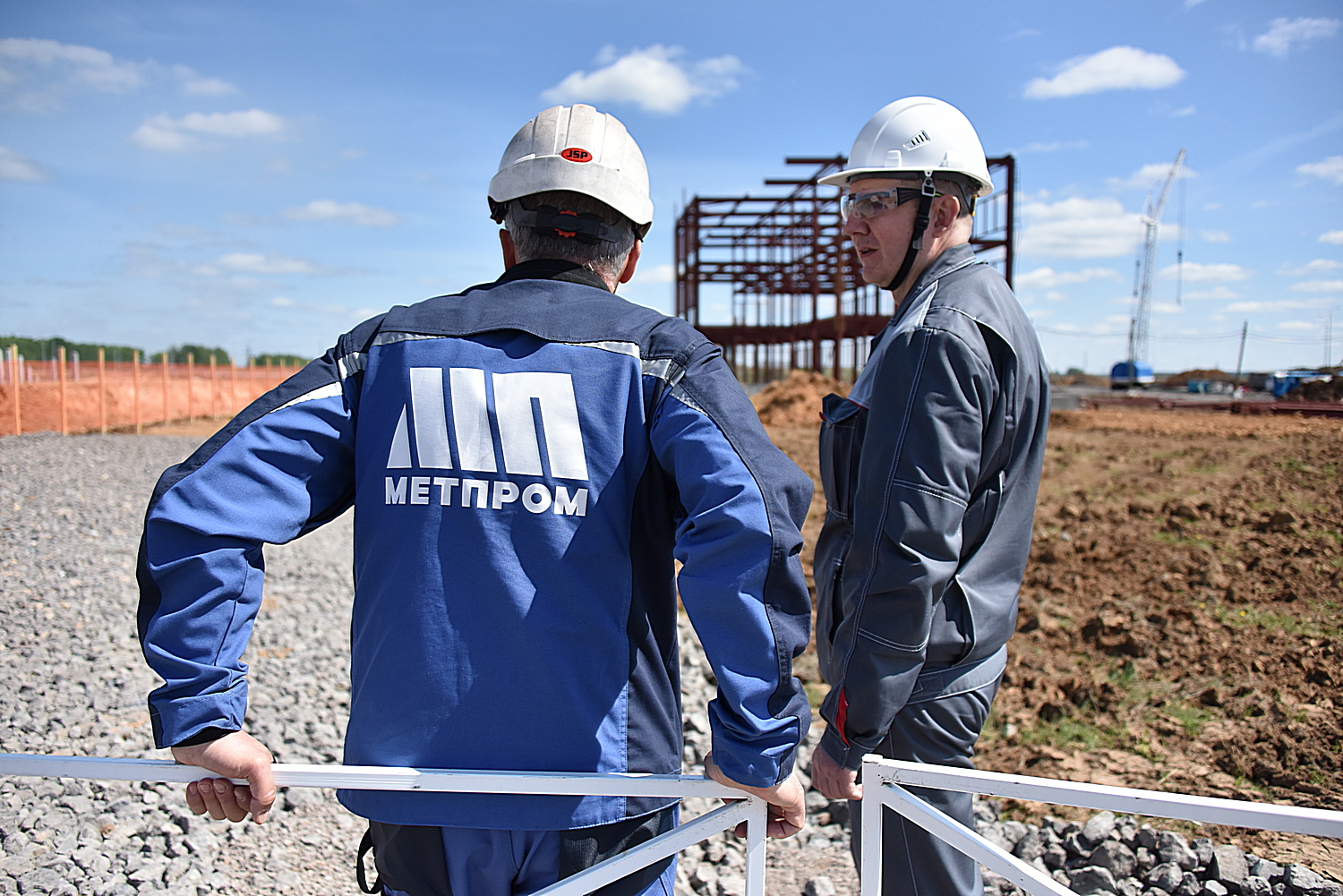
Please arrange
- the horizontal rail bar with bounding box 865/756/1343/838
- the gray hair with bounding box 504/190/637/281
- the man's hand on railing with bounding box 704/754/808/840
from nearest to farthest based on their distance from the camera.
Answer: the horizontal rail bar with bounding box 865/756/1343/838
the man's hand on railing with bounding box 704/754/808/840
the gray hair with bounding box 504/190/637/281

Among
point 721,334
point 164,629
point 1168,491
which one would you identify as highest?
point 721,334

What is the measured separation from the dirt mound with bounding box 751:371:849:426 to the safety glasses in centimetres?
1703

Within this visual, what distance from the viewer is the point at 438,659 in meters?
1.50

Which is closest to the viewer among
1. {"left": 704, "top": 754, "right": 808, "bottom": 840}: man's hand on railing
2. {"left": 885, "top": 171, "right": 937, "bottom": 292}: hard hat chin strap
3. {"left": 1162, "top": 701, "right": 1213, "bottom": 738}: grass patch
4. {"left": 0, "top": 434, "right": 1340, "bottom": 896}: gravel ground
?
{"left": 704, "top": 754, "right": 808, "bottom": 840}: man's hand on railing

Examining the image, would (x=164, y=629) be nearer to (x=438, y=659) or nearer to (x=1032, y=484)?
(x=438, y=659)

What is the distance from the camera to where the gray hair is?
5.48 feet

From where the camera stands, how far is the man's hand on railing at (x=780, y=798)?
1541 millimetres

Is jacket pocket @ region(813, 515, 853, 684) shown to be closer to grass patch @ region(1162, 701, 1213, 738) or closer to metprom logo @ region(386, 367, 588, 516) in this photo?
metprom logo @ region(386, 367, 588, 516)

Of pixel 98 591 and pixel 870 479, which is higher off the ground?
pixel 870 479

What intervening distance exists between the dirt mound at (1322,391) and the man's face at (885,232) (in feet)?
91.6

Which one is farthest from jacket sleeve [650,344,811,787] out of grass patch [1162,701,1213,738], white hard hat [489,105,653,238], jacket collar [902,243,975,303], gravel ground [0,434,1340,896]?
grass patch [1162,701,1213,738]

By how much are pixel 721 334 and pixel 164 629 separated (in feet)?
85.4

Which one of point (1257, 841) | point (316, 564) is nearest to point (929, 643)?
point (1257, 841)

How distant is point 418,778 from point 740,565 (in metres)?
0.67
